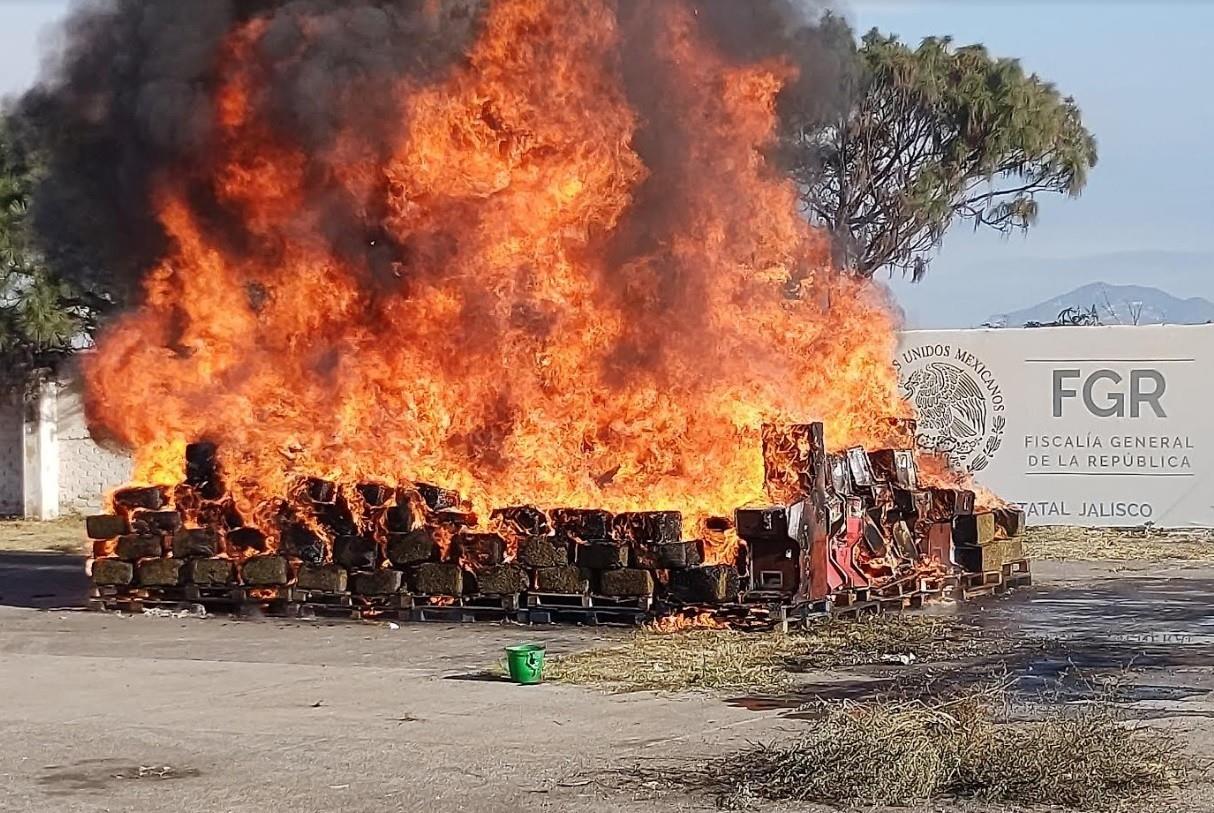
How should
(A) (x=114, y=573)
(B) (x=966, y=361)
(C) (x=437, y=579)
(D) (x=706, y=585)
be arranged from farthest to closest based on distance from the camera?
(B) (x=966, y=361)
(A) (x=114, y=573)
(C) (x=437, y=579)
(D) (x=706, y=585)

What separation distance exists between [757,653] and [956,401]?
14.2m

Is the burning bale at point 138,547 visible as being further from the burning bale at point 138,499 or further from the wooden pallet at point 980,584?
the wooden pallet at point 980,584

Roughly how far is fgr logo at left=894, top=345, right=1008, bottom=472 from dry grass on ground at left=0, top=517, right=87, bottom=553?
41.5 feet

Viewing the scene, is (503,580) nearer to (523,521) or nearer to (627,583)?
(523,521)

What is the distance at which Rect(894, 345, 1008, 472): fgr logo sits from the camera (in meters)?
26.1

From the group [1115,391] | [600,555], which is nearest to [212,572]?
[600,555]

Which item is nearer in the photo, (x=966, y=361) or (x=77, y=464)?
(x=966, y=361)

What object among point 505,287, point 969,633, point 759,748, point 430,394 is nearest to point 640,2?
point 505,287

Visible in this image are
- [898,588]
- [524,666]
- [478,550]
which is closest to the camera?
[524,666]

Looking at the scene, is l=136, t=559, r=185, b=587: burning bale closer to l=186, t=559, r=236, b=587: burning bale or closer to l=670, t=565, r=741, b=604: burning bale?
l=186, t=559, r=236, b=587: burning bale

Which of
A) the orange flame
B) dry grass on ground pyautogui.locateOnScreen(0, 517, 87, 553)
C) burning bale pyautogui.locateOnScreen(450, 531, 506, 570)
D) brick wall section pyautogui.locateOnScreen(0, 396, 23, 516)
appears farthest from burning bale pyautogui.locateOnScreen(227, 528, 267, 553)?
brick wall section pyautogui.locateOnScreen(0, 396, 23, 516)

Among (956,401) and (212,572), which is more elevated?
(956,401)

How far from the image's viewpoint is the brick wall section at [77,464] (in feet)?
105

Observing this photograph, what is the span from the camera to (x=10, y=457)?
32031 millimetres
